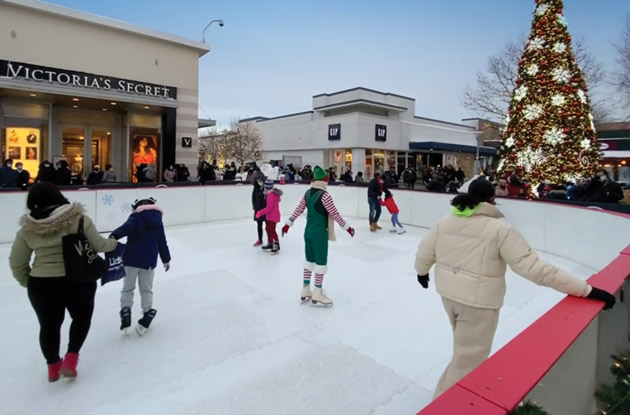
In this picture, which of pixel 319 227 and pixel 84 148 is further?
pixel 84 148

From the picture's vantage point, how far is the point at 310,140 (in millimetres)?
30297

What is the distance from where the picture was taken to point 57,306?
279 centimetres

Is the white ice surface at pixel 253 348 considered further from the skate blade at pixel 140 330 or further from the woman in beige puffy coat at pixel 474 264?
the woman in beige puffy coat at pixel 474 264

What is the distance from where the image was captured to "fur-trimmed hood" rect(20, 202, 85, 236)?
8.51ft

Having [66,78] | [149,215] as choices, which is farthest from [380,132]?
[149,215]

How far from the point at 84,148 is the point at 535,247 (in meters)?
14.7

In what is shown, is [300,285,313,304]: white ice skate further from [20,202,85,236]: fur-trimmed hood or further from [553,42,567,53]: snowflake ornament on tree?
[553,42,567,53]: snowflake ornament on tree

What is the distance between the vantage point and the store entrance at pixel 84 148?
13852 millimetres

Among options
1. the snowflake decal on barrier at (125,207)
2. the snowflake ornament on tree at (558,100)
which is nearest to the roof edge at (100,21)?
the snowflake decal on barrier at (125,207)

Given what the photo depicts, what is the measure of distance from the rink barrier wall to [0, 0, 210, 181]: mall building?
4.33 meters

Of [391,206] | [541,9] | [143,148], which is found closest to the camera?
[391,206]

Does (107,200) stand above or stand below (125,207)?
above

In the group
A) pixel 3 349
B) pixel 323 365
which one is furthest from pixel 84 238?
pixel 323 365

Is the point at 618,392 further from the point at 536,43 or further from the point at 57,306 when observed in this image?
the point at 536,43
